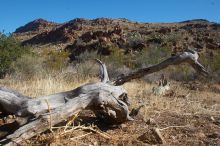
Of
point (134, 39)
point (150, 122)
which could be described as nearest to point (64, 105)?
point (150, 122)

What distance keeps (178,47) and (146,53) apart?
11.0 metres

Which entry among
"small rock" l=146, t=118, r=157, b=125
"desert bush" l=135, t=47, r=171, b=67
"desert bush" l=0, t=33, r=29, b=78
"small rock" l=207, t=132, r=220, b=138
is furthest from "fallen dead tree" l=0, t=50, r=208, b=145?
"desert bush" l=135, t=47, r=171, b=67

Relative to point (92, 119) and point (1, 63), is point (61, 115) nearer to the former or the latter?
point (92, 119)

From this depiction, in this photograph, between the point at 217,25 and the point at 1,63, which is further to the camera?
the point at 217,25

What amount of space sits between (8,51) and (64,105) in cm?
1480

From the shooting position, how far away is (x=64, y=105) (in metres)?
5.37

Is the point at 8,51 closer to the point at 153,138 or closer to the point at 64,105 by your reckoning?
the point at 64,105

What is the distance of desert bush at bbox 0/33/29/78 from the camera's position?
18.2 m

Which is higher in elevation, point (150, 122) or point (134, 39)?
point (134, 39)

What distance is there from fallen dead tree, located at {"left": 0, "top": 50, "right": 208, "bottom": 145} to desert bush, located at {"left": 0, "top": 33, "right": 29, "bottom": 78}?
39.5ft

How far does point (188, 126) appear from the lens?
614 cm

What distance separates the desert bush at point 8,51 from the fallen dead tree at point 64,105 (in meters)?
12.1

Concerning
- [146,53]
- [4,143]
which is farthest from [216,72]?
[4,143]

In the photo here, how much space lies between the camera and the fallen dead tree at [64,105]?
505cm
